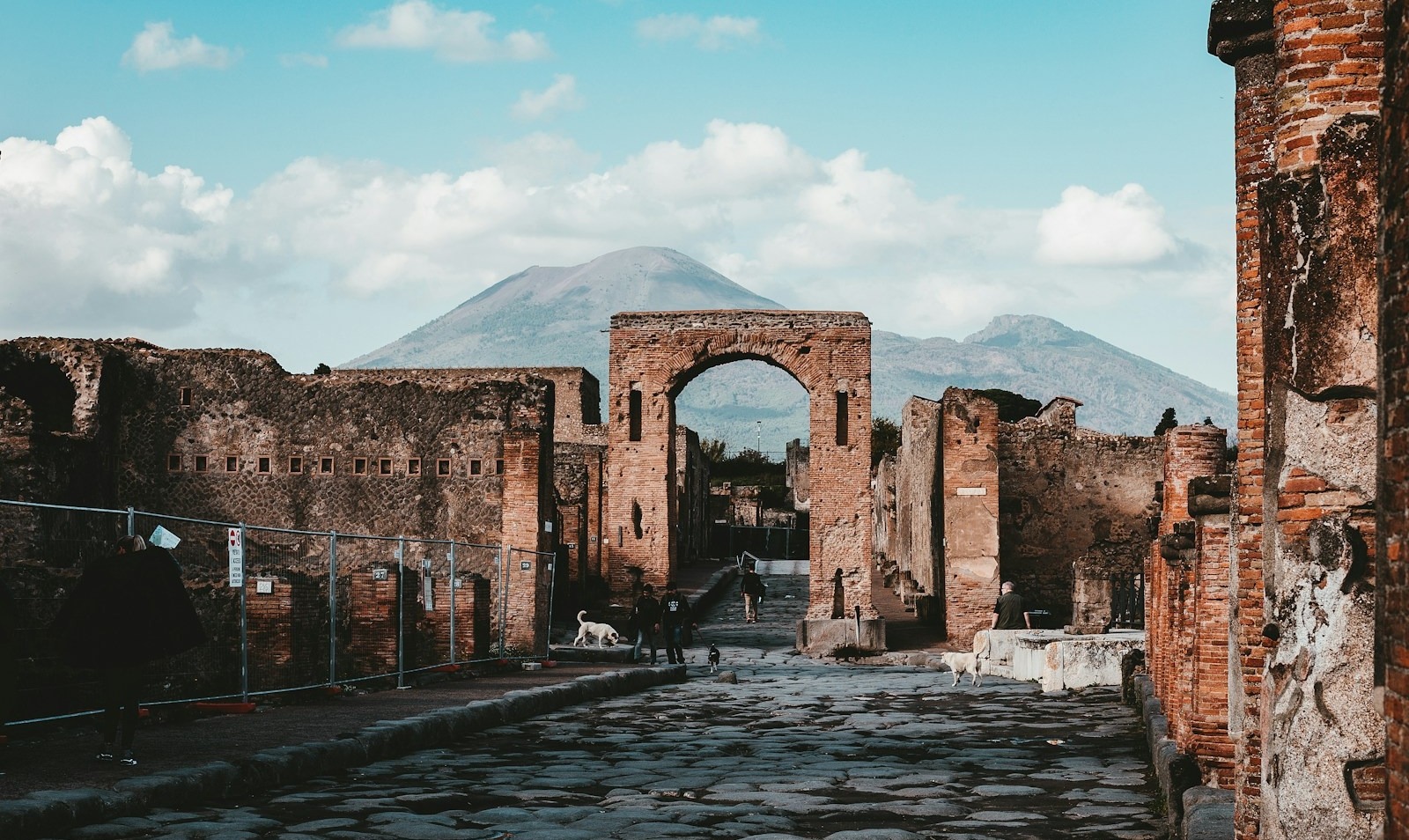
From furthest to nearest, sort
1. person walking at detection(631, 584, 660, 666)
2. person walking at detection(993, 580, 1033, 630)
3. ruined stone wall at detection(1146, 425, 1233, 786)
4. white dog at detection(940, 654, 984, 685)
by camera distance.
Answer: person walking at detection(631, 584, 660, 666) → person walking at detection(993, 580, 1033, 630) → white dog at detection(940, 654, 984, 685) → ruined stone wall at detection(1146, 425, 1233, 786)

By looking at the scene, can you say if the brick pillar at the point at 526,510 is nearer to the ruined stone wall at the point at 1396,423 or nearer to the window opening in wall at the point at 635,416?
the window opening in wall at the point at 635,416

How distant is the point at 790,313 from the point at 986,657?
10934 millimetres

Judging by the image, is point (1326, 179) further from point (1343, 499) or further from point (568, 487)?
point (568, 487)

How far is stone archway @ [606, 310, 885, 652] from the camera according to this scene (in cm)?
2797

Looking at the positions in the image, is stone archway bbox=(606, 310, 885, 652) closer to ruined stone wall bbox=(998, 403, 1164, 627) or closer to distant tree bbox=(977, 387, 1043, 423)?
ruined stone wall bbox=(998, 403, 1164, 627)

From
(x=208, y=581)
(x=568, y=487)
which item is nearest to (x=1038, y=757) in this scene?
(x=208, y=581)

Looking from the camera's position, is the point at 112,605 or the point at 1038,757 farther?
the point at 1038,757

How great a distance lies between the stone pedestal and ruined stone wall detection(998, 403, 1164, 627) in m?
3.09

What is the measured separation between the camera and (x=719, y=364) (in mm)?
27938

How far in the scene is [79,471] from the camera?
945 inches

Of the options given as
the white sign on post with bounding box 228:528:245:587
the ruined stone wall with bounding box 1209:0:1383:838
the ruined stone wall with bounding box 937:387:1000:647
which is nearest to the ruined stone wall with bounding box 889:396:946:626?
the ruined stone wall with bounding box 937:387:1000:647

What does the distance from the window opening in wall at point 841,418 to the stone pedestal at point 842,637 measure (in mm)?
3986

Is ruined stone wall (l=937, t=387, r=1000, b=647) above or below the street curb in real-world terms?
above

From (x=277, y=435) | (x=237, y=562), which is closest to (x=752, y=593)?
(x=277, y=435)
